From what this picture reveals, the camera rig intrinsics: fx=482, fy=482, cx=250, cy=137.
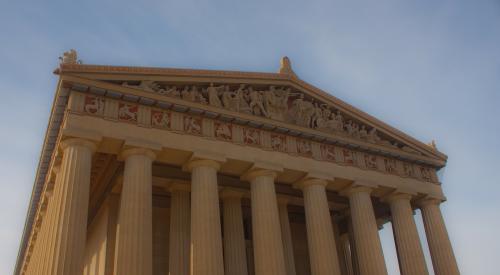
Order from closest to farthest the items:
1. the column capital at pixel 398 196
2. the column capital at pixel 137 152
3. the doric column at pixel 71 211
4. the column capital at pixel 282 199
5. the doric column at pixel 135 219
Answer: the doric column at pixel 71 211 → the doric column at pixel 135 219 → the column capital at pixel 137 152 → the column capital at pixel 398 196 → the column capital at pixel 282 199

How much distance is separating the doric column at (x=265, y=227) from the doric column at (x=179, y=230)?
3.37 metres

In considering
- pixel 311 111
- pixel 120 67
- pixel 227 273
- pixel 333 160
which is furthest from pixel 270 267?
pixel 120 67

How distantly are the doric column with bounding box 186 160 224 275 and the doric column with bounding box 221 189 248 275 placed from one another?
13.8ft

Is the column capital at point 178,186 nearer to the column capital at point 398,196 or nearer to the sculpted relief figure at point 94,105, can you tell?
the sculpted relief figure at point 94,105

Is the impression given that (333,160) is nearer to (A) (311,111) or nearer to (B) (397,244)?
(A) (311,111)

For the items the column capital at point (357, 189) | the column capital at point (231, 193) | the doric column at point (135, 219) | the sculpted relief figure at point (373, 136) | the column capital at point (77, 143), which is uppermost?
the sculpted relief figure at point (373, 136)

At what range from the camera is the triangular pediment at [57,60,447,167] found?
20172 millimetres

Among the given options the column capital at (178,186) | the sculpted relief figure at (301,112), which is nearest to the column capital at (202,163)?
the column capital at (178,186)

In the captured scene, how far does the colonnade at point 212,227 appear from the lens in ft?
55.7

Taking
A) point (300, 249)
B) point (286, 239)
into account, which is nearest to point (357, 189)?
point (286, 239)

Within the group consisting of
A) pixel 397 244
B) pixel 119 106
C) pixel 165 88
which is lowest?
pixel 397 244

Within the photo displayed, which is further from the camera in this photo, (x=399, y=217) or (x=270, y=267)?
(x=399, y=217)

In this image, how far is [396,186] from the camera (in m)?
26.1

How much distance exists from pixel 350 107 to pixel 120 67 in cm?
1294
